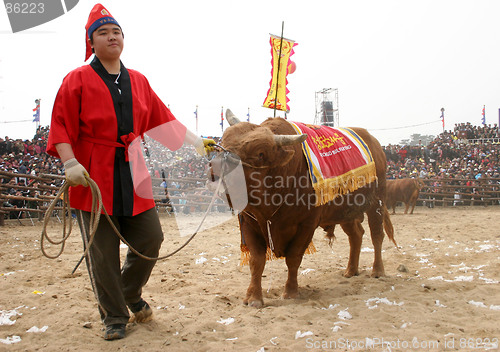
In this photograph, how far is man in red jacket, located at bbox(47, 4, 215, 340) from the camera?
2775 millimetres

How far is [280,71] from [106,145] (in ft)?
43.1

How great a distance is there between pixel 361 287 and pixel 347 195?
1084mm

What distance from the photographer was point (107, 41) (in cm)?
287

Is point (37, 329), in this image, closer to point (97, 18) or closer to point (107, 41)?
point (107, 41)

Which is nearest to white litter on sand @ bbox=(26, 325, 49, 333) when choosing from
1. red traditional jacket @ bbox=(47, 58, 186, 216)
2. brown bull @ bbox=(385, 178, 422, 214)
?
red traditional jacket @ bbox=(47, 58, 186, 216)

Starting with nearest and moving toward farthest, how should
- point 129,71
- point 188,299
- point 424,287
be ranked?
point 129,71
point 188,299
point 424,287

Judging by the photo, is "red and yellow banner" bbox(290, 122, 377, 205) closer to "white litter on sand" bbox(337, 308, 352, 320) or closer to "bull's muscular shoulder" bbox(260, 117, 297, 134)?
"bull's muscular shoulder" bbox(260, 117, 297, 134)

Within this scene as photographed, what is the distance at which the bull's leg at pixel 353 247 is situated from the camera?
5.06m

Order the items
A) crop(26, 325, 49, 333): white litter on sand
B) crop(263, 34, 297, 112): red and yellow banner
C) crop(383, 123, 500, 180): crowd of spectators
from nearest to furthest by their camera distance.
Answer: crop(26, 325, 49, 333): white litter on sand
crop(263, 34, 297, 112): red and yellow banner
crop(383, 123, 500, 180): crowd of spectators

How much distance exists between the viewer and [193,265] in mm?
5520

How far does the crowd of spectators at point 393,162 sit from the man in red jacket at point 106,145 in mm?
6948

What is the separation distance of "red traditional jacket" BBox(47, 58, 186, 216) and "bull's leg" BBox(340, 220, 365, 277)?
3.02m

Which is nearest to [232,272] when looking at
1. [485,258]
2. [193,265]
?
[193,265]

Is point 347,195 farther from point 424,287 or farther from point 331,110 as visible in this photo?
point 331,110
